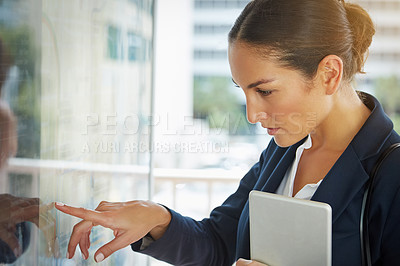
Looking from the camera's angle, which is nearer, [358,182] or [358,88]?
[358,182]

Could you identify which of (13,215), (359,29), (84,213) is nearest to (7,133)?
(13,215)

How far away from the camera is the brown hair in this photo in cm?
86

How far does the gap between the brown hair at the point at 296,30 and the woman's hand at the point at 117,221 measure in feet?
1.36

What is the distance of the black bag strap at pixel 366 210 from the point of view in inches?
31.9

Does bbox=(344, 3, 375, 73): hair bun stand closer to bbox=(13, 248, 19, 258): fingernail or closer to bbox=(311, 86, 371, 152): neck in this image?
bbox=(311, 86, 371, 152): neck

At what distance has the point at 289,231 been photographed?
81 cm

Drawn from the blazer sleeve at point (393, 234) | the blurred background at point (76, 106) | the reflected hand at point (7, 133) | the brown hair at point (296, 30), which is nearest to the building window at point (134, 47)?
the blurred background at point (76, 106)

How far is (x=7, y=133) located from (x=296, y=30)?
0.56 metres

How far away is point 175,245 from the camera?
3.40ft

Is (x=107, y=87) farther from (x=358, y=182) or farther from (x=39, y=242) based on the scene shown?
(x=358, y=182)

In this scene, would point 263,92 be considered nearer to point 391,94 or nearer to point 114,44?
point 114,44

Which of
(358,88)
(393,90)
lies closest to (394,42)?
(393,90)

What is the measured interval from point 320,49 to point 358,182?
0.27 meters

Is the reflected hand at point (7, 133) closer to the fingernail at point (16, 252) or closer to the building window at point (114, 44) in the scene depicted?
the fingernail at point (16, 252)
